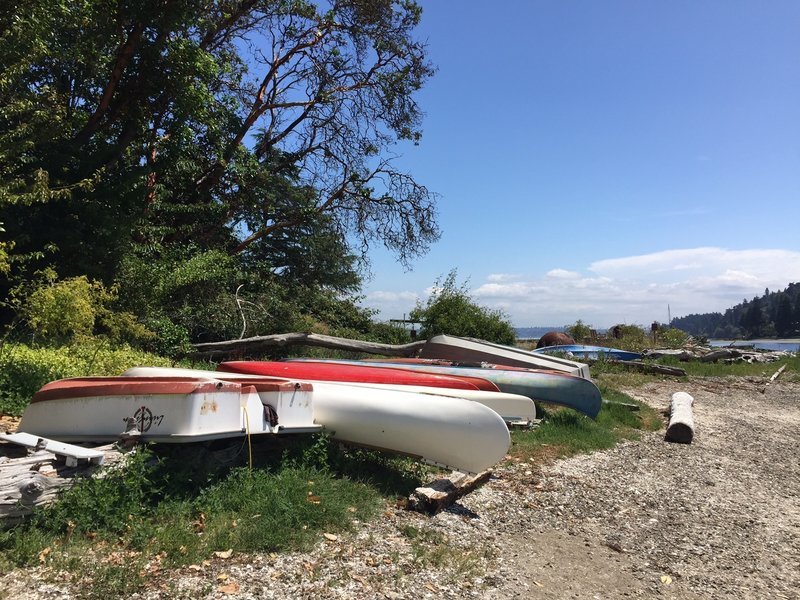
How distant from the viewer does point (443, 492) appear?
190 inches

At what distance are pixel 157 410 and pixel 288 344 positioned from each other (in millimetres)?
7492

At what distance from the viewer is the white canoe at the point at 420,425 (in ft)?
16.4

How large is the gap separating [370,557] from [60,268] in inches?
290

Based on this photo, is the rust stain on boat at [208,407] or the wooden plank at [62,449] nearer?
the wooden plank at [62,449]

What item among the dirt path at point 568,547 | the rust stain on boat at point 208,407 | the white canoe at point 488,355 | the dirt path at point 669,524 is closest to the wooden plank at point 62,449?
the rust stain on boat at point 208,407

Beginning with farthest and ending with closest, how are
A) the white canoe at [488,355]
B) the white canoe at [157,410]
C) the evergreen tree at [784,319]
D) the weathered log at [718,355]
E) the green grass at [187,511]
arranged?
the evergreen tree at [784,319], the weathered log at [718,355], the white canoe at [488,355], the white canoe at [157,410], the green grass at [187,511]

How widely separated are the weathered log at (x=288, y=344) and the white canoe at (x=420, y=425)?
555 centimetres

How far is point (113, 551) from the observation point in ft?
10.9

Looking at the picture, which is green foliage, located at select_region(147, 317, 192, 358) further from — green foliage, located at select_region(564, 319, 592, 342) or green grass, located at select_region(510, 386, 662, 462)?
green foliage, located at select_region(564, 319, 592, 342)

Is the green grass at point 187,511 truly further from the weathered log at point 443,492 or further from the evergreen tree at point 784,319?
the evergreen tree at point 784,319

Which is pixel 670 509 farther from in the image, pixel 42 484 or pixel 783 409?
pixel 783 409

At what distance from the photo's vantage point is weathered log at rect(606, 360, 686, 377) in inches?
704

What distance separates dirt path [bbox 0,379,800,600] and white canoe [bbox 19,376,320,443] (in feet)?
3.57

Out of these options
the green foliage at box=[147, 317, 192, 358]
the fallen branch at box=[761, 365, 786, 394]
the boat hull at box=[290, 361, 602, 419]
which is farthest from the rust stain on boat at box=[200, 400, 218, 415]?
the fallen branch at box=[761, 365, 786, 394]
